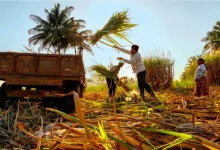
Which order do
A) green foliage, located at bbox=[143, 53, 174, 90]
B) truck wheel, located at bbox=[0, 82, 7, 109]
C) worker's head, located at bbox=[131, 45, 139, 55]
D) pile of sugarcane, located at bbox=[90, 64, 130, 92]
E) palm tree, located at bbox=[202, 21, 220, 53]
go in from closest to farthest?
1. truck wheel, located at bbox=[0, 82, 7, 109]
2. pile of sugarcane, located at bbox=[90, 64, 130, 92]
3. worker's head, located at bbox=[131, 45, 139, 55]
4. green foliage, located at bbox=[143, 53, 174, 90]
5. palm tree, located at bbox=[202, 21, 220, 53]

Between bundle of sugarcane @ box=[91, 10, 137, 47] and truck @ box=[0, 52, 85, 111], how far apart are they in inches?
36.7

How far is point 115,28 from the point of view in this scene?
7508mm

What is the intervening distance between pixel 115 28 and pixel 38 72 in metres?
2.00

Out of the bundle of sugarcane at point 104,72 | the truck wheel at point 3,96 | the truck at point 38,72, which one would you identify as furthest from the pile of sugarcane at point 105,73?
the truck wheel at point 3,96

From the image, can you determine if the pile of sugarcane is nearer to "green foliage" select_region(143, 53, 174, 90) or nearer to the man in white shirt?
the man in white shirt

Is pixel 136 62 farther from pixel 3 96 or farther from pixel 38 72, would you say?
pixel 3 96

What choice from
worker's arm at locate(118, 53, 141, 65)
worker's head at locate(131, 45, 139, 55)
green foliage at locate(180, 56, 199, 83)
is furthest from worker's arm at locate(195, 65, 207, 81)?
green foliage at locate(180, 56, 199, 83)

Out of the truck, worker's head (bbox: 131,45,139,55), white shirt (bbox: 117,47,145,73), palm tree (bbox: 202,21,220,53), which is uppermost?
palm tree (bbox: 202,21,220,53)

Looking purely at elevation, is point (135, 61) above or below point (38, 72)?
above

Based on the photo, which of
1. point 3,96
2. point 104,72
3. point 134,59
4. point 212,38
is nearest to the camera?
point 3,96

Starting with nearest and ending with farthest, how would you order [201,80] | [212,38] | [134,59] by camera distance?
[134,59], [201,80], [212,38]

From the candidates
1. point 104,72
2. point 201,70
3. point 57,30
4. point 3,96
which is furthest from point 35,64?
point 57,30

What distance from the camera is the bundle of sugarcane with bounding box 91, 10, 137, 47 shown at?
7297 mm

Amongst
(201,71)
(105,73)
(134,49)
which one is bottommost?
(105,73)
